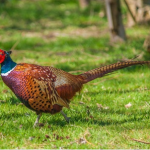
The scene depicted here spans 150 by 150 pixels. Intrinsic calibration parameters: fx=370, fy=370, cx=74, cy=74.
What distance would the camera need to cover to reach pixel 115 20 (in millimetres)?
8492

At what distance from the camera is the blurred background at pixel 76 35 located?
7359 millimetres

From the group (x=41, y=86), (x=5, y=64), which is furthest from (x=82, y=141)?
(x=5, y=64)

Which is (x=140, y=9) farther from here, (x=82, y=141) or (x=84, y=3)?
(x=82, y=141)

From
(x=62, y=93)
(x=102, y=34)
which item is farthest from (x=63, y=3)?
(x=62, y=93)

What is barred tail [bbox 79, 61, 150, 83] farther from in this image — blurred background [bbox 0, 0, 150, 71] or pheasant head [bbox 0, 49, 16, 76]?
blurred background [bbox 0, 0, 150, 71]

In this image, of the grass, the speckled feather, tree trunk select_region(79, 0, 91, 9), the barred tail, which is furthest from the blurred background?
the speckled feather

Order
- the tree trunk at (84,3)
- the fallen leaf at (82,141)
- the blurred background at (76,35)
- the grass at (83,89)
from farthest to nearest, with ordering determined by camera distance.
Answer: the tree trunk at (84,3) → the blurred background at (76,35) → the grass at (83,89) → the fallen leaf at (82,141)

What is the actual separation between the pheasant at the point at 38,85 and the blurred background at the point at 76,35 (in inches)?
95.8

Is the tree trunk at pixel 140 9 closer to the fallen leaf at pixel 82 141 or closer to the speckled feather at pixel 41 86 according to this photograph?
the speckled feather at pixel 41 86

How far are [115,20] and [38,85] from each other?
4940 millimetres

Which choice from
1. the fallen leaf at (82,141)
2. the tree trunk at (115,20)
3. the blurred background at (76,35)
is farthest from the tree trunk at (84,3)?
the fallen leaf at (82,141)

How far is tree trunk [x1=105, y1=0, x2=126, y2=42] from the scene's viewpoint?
27.4 feet

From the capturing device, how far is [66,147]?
3.59 metres

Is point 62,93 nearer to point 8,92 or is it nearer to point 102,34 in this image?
point 8,92
